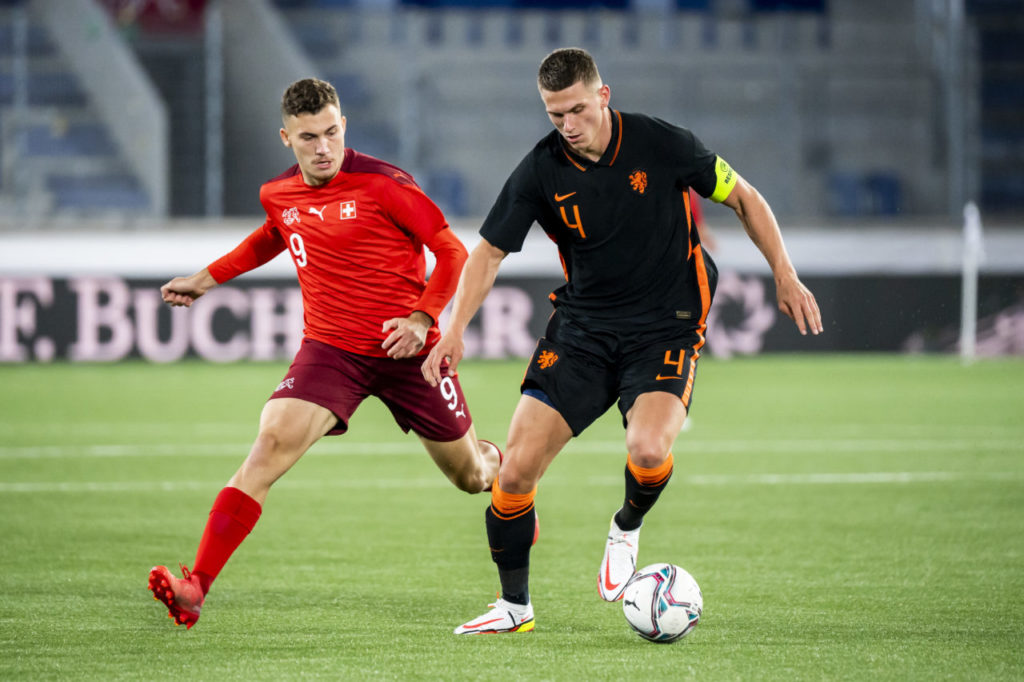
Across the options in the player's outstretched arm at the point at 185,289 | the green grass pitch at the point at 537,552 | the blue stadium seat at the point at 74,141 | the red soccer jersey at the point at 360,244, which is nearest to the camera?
the green grass pitch at the point at 537,552

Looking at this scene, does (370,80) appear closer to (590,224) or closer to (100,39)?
(100,39)

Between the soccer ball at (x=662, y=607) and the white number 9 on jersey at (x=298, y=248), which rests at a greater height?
the white number 9 on jersey at (x=298, y=248)

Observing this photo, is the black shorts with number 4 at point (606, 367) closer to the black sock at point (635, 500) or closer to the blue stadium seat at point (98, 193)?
the black sock at point (635, 500)

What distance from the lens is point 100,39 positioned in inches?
859

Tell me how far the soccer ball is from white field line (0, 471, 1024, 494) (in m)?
3.93

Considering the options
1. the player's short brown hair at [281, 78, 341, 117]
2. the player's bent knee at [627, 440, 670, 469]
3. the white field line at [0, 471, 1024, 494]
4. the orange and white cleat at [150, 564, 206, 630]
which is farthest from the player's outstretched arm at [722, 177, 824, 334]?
the white field line at [0, 471, 1024, 494]

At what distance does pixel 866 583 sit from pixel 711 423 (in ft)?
21.3

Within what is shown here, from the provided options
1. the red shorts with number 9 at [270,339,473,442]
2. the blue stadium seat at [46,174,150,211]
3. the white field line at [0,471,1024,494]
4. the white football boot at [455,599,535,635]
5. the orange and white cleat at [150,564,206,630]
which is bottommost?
the blue stadium seat at [46,174,150,211]

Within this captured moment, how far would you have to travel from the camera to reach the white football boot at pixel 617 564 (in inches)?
206

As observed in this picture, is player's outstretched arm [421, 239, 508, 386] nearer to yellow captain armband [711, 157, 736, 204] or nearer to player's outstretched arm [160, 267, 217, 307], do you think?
yellow captain armband [711, 157, 736, 204]

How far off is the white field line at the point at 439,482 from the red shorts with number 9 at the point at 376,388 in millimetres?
3105

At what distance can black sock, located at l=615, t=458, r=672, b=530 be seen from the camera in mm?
5145

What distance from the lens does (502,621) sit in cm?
489

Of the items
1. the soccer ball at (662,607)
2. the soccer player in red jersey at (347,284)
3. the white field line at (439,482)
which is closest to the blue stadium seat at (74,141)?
the white field line at (439,482)
